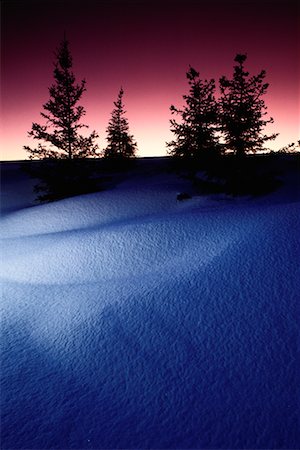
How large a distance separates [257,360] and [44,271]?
5742 mm

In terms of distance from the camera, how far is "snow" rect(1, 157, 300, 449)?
3.30 metres

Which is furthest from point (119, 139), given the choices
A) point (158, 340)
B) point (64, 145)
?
point (158, 340)

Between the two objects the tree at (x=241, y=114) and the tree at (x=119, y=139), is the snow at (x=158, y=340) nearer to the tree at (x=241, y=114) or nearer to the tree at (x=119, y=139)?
the tree at (x=241, y=114)

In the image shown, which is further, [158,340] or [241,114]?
[241,114]

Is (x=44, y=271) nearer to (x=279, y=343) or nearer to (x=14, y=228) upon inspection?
(x=279, y=343)

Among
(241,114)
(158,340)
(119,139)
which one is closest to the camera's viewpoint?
(158,340)

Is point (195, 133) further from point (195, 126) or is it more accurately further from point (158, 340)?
point (158, 340)

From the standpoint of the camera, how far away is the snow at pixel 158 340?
10.8ft

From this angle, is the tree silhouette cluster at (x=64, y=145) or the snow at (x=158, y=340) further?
the tree silhouette cluster at (x=64, y=145)

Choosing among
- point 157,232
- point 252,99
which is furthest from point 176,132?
point 157,232

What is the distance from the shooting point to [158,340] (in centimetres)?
459

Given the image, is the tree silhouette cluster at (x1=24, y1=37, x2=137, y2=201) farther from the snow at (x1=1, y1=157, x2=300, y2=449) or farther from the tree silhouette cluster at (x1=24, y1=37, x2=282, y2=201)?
the snow at (x1=1, y1=157, x2=300, y2=449)

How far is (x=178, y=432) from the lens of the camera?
10.6 ft

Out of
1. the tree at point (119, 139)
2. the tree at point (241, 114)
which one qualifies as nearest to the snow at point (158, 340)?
the tree at point (241, 114)
